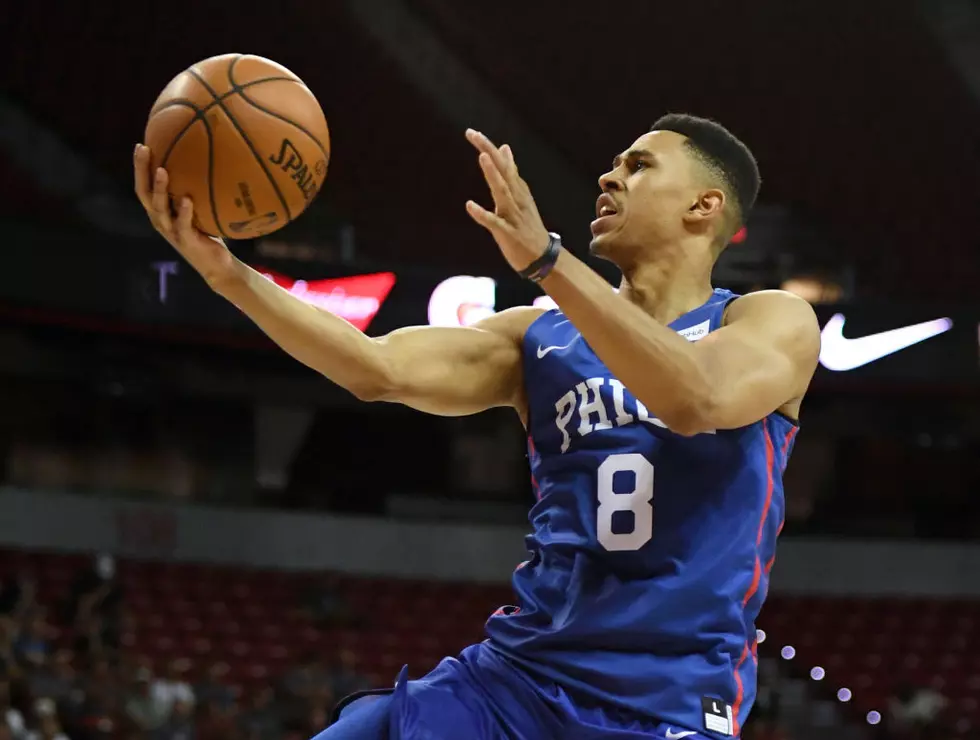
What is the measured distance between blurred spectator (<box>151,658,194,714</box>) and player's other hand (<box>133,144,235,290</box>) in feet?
26.3

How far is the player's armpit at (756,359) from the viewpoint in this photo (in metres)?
2.51

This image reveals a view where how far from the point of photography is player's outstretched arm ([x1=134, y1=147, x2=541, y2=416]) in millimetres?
2746

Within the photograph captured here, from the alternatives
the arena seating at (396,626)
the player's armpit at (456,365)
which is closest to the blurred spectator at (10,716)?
the arena seating at (396,626)

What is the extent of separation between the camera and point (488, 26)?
725 inches

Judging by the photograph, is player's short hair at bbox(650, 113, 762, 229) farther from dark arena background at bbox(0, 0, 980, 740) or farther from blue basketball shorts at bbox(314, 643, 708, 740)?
dark arena background at bbox(0, 0, 980, 740)

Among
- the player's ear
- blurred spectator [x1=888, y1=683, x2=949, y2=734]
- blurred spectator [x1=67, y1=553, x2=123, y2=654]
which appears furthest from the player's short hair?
blurred spectator [x1=888, y1=683, x2=949, y2=734]

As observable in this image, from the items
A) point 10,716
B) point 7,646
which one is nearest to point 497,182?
point 10,716

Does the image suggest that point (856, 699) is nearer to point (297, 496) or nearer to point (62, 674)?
point (297, 496)

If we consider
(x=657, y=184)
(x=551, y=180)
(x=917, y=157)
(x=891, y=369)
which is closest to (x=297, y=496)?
(x=551, y=180)

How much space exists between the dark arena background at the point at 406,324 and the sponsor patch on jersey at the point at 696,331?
8099 millimetres

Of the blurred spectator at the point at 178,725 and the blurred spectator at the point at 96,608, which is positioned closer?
the blurred spectator at the point at 178,725

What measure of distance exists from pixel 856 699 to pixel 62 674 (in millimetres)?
8114

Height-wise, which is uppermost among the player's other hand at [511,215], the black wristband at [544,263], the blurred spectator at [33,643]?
the player's other hand at [511,215]

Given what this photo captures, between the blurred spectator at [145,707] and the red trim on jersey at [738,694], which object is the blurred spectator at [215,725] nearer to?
the blurred spectator at [145,707]
